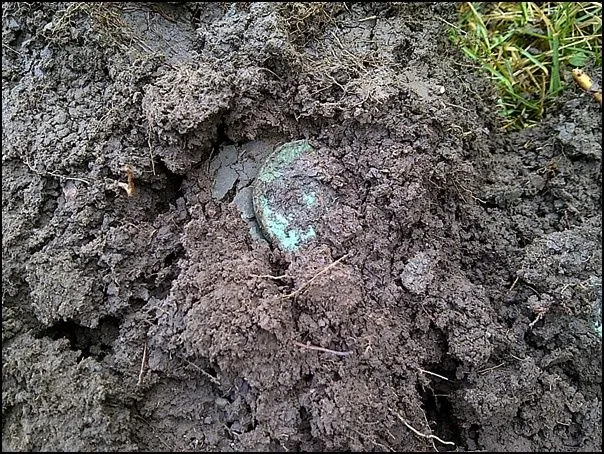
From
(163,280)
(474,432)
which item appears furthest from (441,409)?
(163,280)

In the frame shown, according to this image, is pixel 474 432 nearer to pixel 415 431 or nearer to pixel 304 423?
pixel 415 431

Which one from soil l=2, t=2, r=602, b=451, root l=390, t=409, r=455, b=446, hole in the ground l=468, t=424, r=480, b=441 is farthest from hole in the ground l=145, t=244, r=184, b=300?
hole in the ground l=468, t=424, r=480, b=441

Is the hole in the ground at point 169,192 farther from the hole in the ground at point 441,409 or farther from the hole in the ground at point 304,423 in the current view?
the hole in the ground at point 441,409

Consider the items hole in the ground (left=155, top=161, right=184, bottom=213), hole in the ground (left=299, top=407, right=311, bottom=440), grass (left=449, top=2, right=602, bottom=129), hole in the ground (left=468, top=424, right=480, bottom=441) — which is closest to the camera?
hole in the ground (left=299, top=407, right=311, bottom=440)

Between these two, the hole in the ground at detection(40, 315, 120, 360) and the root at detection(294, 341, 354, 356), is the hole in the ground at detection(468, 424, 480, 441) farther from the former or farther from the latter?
the hole in the ground at detection(40, 315, 120, 360)

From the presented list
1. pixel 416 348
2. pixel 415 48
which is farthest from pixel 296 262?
pixel 415 48
